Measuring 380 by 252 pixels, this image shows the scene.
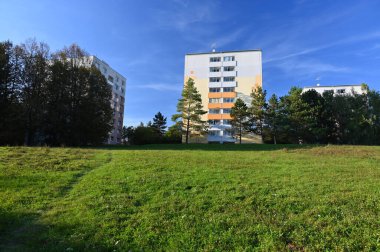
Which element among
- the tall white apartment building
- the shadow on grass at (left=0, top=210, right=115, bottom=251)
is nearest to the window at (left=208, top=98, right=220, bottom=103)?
the tall white apartment building

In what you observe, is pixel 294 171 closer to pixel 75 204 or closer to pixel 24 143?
pixel 75 204

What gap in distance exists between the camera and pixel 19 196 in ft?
Result: 35.6

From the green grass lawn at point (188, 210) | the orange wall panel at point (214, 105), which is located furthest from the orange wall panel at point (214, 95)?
the green grass lawn at point (188, 210)

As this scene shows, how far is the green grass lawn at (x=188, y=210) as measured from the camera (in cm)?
714

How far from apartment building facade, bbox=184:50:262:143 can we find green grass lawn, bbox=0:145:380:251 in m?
53.5

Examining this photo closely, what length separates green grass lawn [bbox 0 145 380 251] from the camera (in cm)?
714

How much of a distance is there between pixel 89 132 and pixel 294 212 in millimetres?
34290

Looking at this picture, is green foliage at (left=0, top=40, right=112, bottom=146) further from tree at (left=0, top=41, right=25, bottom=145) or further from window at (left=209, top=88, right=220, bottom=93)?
window at (left=209, top=88, right=220, bottom=93)

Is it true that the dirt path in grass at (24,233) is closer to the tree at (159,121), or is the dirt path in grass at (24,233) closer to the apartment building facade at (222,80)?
the apartment building facade at (222,80)

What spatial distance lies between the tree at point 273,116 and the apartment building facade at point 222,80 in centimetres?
1487

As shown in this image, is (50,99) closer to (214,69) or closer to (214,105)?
(214,105)

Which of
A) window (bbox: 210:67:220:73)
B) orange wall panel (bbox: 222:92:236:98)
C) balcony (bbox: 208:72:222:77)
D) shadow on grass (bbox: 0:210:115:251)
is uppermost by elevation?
window (bbox: 210:67:220:73)

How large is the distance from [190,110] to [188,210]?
149ft

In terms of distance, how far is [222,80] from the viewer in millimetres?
71312
